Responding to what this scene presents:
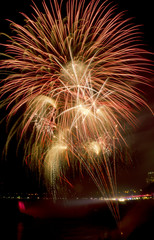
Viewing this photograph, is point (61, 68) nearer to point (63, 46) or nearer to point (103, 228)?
point (63, 46)

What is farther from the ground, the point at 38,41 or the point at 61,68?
the point at 38,41

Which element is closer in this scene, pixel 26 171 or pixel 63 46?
pixel 63 46

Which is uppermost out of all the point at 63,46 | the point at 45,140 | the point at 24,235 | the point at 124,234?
the point at 63,46

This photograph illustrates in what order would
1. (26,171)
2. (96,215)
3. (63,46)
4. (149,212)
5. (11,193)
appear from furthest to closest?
(11,193) → (26,171) → (96,215) → (63,46) → (149,212)

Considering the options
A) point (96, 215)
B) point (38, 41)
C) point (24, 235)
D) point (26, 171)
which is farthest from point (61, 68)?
point (26, 171)

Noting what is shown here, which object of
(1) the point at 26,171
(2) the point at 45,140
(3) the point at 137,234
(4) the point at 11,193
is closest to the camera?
(3) the point at 137,234

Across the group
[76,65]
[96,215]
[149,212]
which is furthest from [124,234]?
[76,65]

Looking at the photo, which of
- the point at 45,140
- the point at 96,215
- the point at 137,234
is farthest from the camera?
the point at 96,215

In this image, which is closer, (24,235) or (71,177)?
(24,235)

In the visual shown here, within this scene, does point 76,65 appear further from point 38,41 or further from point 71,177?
point 71,177

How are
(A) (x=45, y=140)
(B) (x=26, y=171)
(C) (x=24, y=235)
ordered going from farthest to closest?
(B) (x=26, y=171) → (A) (x=45, y=140) → (C) (x=24, y=235)
